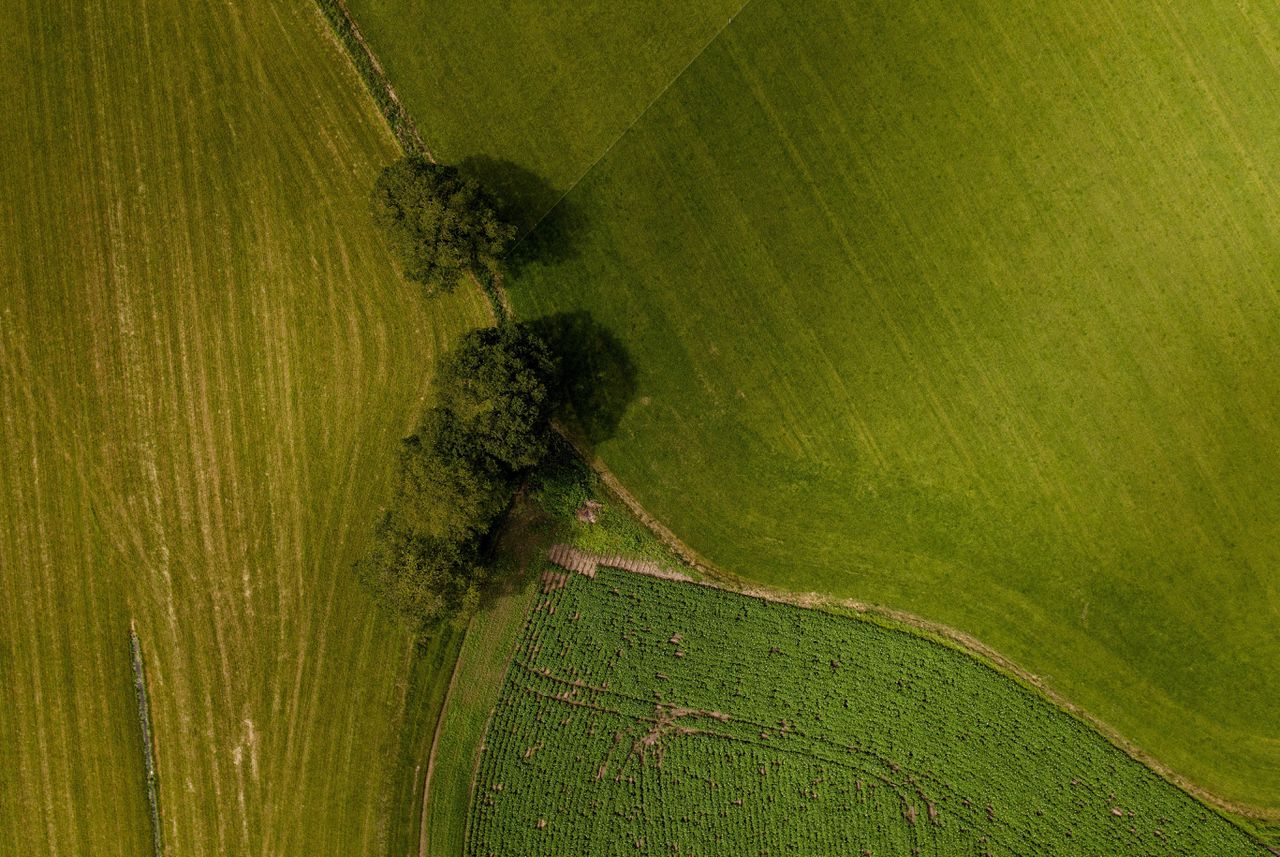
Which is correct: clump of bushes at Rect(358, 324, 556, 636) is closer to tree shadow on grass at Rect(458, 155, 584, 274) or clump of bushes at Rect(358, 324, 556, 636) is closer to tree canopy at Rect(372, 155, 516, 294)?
tree canopy at Rect(372, 155, 516, 294)

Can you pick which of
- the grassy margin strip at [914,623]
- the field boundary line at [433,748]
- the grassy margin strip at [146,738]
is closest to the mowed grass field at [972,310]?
the grassy margin strip at [914,623]

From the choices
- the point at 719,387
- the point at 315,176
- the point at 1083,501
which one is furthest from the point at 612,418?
the point at 1083,501

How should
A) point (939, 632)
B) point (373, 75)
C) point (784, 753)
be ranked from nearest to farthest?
point (784, 753)
point (939, 632)
point (373, 75)

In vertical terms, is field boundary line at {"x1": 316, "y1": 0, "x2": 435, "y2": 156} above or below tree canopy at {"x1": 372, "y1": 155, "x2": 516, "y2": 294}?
above


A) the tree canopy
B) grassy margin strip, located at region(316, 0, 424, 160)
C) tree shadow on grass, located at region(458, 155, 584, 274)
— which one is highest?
grassy margin strip, located at region(316, 0, 424, 160)

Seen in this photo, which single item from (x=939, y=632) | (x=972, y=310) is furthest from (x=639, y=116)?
(x=939, y=632)

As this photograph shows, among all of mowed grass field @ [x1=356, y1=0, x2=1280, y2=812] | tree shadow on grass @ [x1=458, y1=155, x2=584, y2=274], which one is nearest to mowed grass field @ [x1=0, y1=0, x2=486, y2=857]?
tree shadow on grass @ [x1=458, y1=155, x2=584, y2=274]

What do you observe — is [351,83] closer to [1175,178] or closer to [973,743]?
[1175,178]

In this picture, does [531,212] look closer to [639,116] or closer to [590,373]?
[639,116]
